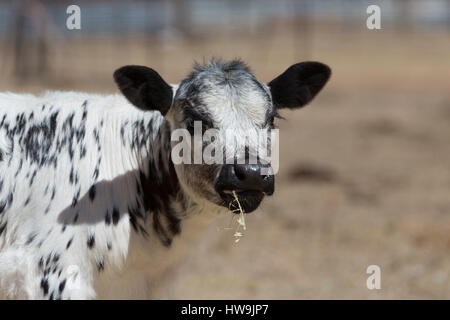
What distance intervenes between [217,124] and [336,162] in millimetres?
6658

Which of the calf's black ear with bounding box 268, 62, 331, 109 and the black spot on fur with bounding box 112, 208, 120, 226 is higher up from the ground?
the calf's black ear with bounding box 268, 62, 331, 109

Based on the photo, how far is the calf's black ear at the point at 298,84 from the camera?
12.9 ft

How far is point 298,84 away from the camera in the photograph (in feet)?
13.2

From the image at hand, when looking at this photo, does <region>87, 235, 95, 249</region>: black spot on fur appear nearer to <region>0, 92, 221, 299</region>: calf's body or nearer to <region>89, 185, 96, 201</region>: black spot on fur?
<region>0, 92, 221, 299</region>: calf's body

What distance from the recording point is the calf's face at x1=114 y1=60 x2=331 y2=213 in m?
3.30

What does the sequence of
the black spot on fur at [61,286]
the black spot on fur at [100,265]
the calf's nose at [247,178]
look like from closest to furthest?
the calf's nose at [247,178]
the black spot on fur at [61,286]
the black spot on fur at [100,265]

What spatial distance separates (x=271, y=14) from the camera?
1427 inches

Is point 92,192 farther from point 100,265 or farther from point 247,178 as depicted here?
point 247,178

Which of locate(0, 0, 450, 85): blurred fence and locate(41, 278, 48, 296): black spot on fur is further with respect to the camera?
locate(0, 0, 450, 85): blurred fence

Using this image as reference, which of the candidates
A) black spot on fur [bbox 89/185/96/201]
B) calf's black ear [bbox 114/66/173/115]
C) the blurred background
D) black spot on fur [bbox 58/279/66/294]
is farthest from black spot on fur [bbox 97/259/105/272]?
the blurred background

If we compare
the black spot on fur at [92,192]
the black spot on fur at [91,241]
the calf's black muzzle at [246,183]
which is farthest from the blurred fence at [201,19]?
the calf's black muzzle at [246,183]

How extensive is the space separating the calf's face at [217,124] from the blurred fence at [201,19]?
18780mm

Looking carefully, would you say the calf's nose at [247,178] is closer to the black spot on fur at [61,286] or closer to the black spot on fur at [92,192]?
the black spot on fur at [92,192]

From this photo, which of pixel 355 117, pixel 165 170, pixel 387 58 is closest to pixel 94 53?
pixel 387 58
